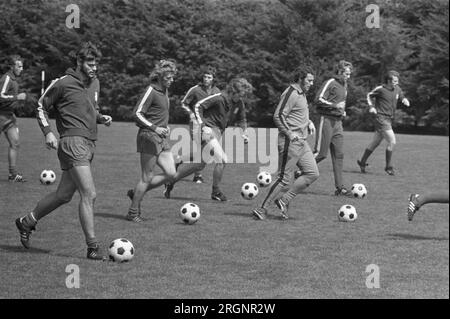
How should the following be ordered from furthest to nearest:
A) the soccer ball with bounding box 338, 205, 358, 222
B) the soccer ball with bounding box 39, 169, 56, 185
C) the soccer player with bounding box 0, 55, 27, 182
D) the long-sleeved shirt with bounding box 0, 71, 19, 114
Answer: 1. the soccer ball with bounding box 39, 169, 56, 185
2. the long-sleeved shirt with bounding box 0, 71, 19, 114
3. the soccer player with bounding box 0, 55, 27, 182
4. the soccer ball with bounding box 338, 205, 358, 222

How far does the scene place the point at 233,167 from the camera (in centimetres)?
1970

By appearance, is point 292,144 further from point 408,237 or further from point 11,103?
point 11,103

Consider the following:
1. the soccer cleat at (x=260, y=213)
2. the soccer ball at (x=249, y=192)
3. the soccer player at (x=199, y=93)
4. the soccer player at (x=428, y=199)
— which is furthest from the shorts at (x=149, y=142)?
the soccer player at (x=199, y=93)

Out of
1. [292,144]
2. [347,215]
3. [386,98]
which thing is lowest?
[347,215]

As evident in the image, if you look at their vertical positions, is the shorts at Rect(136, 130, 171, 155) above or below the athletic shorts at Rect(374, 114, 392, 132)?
below

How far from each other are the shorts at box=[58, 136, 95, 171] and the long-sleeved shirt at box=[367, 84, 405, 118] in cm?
1099

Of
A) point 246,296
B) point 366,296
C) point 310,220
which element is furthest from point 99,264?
point 310,220

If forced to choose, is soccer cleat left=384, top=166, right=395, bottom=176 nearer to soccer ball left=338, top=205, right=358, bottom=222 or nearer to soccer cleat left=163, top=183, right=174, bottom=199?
soccer cleat left=163, top=183, right=174, bottom=199

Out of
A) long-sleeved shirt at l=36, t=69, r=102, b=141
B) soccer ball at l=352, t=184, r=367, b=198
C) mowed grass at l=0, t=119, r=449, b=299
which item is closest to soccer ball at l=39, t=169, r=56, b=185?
mowed grass at l=0, t=119, r=449, b=299

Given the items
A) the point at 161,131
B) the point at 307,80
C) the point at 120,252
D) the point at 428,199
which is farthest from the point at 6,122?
the point at 428,199

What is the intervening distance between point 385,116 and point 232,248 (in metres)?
9.82

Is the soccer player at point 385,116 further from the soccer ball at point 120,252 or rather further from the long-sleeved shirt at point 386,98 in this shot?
the soccer ball at point 120,252

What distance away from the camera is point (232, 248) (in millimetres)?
9055

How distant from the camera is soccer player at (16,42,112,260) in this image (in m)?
8.00
